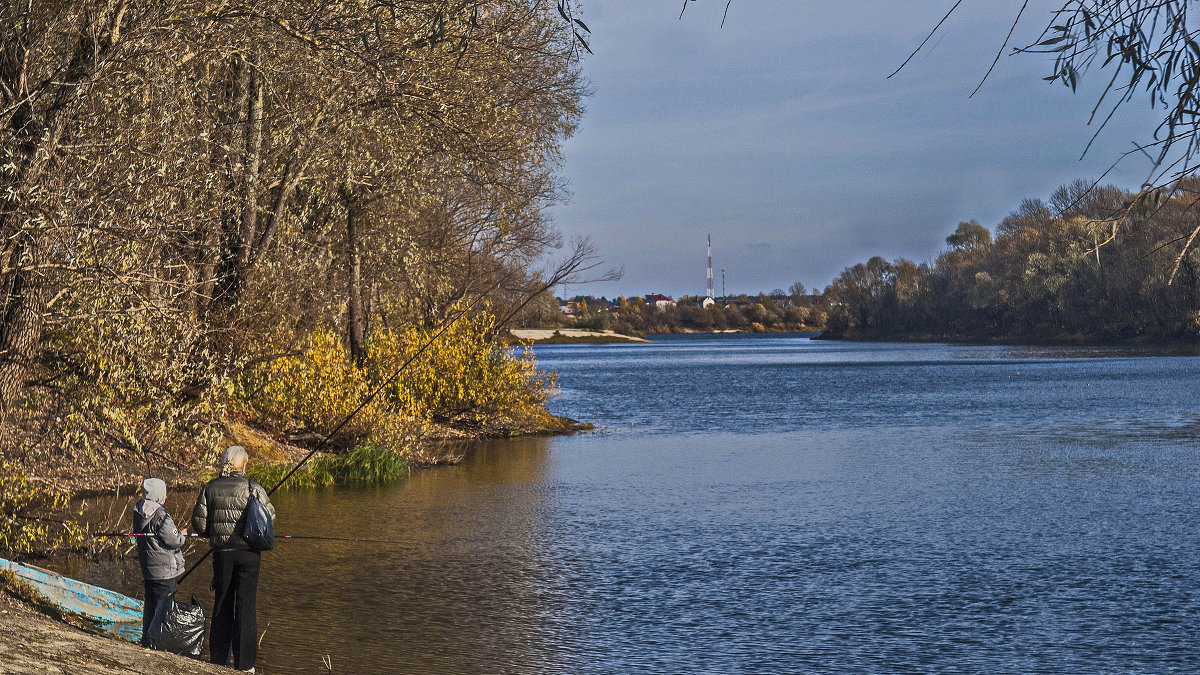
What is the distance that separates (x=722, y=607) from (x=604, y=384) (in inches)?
2099

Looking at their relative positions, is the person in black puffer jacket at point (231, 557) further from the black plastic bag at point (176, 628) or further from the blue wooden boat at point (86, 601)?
the blue wooden boat at point (86, 601)

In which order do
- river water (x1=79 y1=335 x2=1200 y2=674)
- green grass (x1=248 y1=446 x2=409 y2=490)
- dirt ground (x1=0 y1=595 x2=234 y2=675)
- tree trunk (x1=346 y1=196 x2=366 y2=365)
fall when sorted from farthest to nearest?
tree trunk (x1=346 y1=196 x2=366 y2=365) < green grass (x1=248 y1=446 x2=409 y2=490) < river water (x1=79 y1=335 x2=1200 y2=674) < dirt ground (x1=0 y1=595 x2=234 y2=675)

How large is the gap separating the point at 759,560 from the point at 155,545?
Answer: 26.5 feet

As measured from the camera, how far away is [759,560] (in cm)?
1530

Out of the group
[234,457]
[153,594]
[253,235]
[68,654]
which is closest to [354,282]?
[253,235]

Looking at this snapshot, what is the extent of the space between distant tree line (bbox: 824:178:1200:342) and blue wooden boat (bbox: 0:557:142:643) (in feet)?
222

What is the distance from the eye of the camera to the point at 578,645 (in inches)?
442

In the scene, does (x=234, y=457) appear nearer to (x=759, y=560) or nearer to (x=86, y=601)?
(x=86, y=601)

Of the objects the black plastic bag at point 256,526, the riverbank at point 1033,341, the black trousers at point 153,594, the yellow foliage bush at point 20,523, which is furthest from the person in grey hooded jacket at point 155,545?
the riverbank at point 1033,341

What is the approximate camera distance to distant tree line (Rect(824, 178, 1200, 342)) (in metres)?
100

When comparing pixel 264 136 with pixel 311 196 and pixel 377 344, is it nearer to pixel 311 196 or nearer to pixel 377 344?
pixel 311 196

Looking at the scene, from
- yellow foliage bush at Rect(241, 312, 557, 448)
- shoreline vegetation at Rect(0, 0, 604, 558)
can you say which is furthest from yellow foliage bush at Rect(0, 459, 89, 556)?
yellow foliage bush at Rect(241, 312, 557, 448)

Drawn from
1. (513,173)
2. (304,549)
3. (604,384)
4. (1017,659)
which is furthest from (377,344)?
(604,384)

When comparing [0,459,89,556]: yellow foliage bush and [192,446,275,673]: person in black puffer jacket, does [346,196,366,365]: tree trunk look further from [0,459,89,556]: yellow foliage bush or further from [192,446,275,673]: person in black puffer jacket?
[192,446,275,673]: person in black puffer jacket
